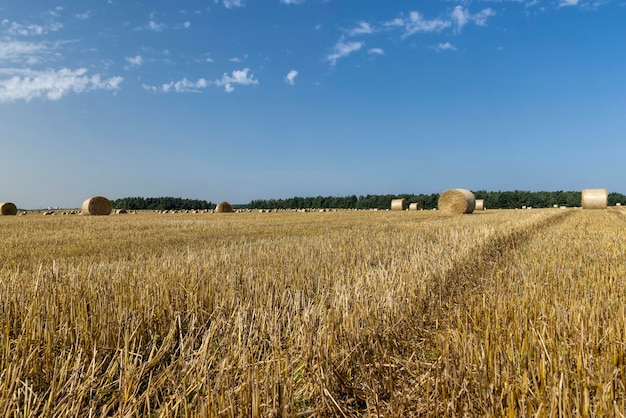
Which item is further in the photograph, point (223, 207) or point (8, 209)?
point (223, 207)

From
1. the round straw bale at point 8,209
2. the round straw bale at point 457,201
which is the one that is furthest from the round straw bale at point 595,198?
the round straw bale at point 8,209

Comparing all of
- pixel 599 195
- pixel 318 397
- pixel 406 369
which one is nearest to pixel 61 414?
pixel 318 397

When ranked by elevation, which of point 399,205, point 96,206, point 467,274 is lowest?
point 467,274

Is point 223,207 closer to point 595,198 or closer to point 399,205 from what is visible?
point 399,205

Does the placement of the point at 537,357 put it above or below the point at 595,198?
below

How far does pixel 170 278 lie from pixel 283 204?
81.8 metres

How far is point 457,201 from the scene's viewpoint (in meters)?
28.0

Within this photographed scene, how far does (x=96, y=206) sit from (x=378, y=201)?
53.1 m

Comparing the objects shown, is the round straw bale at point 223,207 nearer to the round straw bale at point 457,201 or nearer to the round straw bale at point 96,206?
the round straw bale at point 96,206

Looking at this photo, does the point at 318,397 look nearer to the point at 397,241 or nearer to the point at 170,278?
the point at 170,278

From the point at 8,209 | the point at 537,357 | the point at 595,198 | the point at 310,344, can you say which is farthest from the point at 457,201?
the point at 8,209

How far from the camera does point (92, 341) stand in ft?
9.62

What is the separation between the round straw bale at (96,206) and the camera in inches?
1297

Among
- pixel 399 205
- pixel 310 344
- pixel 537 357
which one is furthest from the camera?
pixel 399 205
